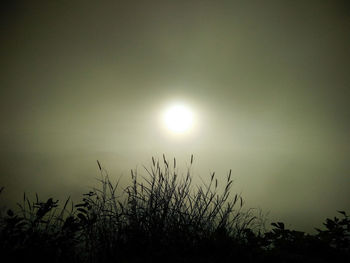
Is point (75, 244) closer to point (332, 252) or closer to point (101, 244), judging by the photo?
point (101, 244)

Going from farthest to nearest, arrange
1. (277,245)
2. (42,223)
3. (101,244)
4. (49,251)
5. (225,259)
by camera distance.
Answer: (101,244), (42,223), (49,251), (277,245), (225,259)

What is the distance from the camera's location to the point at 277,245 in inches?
77.7

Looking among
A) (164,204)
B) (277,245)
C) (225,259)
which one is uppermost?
(164,204)

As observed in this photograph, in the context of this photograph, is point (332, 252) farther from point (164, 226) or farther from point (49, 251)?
point (49, 251)

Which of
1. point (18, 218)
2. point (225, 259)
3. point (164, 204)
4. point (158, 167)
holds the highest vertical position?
point (158, 167)

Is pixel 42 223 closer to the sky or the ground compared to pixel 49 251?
closer to the sky

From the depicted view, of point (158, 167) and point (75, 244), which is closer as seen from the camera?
point (75, 244)

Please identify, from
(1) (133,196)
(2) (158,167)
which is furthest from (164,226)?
(2) (158,167)

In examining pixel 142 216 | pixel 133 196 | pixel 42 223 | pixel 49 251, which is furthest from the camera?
pixel 133 196

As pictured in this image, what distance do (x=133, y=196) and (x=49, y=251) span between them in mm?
1162

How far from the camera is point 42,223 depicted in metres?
2.29

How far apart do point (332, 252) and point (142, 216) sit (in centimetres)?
200

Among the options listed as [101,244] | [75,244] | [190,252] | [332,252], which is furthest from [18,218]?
[332,252]

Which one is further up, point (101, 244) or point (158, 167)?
point (158, 167)
